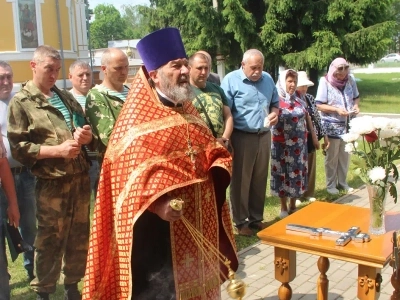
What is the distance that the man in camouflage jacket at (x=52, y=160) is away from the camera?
3453mm

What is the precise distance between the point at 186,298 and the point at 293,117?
3431mm

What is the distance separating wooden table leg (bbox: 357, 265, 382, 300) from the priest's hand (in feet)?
4.25

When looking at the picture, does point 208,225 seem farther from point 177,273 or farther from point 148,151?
point 148,151

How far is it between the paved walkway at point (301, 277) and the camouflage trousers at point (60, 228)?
4.16ft

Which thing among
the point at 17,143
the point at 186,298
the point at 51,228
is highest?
the point at 17,143

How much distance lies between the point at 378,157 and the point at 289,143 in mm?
2654

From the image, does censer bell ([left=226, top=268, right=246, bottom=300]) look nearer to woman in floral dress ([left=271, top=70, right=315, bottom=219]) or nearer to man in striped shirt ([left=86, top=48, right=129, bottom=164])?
man in striped shirt ([left=86, top=48, right=129, bottom=164])

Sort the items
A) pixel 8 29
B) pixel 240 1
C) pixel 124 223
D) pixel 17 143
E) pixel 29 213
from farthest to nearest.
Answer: pixel 240 1, pixel 8 29, pixel 29 213, pixel 17 143, pixel 124 223

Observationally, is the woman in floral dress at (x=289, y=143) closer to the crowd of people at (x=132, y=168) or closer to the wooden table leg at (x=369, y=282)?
the crowd of people at (x=132, y=168)

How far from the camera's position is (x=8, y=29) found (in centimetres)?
1631

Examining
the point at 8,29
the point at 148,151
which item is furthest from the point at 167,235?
the point at 8,29

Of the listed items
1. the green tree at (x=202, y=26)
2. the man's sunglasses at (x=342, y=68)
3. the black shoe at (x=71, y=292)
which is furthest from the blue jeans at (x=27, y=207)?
the green tree at (x=202, y=26)

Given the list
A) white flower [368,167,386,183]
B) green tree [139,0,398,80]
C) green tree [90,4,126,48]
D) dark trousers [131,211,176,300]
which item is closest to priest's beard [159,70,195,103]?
dark trousers [131,211,176,300]

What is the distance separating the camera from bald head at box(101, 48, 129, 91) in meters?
3.81
